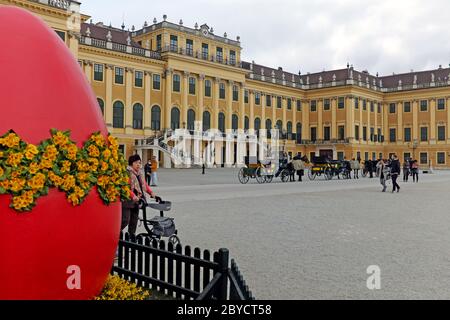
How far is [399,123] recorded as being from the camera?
224 feet

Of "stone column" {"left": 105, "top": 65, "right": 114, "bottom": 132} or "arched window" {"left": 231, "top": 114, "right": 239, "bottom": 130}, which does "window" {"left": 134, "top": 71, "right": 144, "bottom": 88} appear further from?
"arched window" {"left": 231, "top": 114, "right": 239, "bottom": 130}

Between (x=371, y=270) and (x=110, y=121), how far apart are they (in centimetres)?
4128

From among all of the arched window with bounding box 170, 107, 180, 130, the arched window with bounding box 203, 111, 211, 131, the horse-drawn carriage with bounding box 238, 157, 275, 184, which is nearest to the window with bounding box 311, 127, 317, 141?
the arched window with bounding box 203, 111, 211, 131

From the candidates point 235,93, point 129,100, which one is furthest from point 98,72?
point 235,93

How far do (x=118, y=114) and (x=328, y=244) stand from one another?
134 ft

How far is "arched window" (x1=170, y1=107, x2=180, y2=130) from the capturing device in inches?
1932

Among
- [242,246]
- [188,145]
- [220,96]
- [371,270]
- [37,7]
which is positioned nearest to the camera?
[371,270]

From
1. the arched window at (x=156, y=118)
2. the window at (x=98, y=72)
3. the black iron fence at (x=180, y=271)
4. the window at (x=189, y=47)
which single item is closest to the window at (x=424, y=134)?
the window at (x=189, y=47)

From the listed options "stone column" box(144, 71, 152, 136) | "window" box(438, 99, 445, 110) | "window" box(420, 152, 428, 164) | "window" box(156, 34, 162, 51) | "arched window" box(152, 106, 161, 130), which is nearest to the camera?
"stone column" box(144, 71, 152, 136)

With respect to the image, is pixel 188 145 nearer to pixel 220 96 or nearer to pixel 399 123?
pixel 220 96

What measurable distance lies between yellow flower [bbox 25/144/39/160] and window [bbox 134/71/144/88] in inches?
1776

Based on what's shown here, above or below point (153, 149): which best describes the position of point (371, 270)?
below

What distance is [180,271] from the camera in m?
4.26

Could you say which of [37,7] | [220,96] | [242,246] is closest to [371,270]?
[242,246]
